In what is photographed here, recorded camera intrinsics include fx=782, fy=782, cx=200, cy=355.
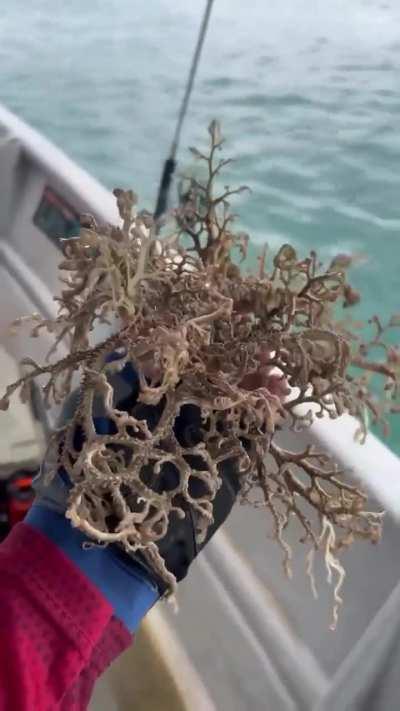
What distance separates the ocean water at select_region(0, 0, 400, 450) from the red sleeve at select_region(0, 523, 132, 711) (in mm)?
1030

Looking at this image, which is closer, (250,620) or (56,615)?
(56,615)

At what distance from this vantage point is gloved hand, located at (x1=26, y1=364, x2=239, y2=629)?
0.52 metres

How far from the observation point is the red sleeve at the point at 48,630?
0.49 meters

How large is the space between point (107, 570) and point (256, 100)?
291 centimetres

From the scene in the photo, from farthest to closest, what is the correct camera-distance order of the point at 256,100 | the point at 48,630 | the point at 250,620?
1. the point at 256,100
2. the point at 250,620
3. the point at 48,630

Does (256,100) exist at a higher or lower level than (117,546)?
higher

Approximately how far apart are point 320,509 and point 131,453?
0.42 feet

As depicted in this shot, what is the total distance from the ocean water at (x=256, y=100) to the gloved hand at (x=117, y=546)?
989 mm

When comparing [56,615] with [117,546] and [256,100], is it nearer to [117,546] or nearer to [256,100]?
[117,546]

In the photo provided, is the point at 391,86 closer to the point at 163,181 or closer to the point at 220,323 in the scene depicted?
the point at 163,181

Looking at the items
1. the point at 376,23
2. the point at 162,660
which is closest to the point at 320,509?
the point at 162,660

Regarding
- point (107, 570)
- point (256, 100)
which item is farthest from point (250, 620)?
point (256, 100)

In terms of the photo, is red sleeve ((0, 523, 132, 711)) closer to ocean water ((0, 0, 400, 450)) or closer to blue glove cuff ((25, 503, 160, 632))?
blue glove cuff ((25, 503, 160, 632))

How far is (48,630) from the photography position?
1.65 feet
